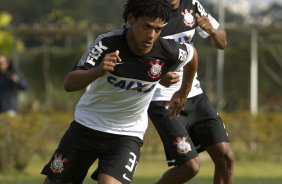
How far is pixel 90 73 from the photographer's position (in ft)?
26.0

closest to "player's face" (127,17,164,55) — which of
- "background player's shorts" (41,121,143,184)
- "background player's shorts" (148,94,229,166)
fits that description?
"background player's shorts" (41,121,143,184)

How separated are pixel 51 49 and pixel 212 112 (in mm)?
17355

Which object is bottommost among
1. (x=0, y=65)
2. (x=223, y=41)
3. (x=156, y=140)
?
(x=156, y=140)

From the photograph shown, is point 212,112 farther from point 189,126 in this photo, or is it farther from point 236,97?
point 236,97

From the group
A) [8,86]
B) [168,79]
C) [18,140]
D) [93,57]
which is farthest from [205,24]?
[8,86]

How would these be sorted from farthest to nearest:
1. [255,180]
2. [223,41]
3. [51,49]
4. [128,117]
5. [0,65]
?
[51,49]
[0,65]
[255,180]
[223,41]
[128,117]

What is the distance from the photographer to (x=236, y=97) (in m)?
27.9

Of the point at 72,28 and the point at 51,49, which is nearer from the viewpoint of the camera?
the point at 72,28

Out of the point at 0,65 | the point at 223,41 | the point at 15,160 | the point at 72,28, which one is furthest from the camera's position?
the point at 72,28

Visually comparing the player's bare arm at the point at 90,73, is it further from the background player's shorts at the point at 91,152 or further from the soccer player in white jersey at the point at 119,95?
the background player's shorts at the point at 91,152

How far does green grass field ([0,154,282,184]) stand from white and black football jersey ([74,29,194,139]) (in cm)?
613

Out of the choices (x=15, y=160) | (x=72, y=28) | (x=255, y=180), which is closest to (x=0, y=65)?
(x=15, y=160)

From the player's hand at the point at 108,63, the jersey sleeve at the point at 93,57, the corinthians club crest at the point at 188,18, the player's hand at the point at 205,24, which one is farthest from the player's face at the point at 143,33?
the corinthians club crest at the point at 188,18

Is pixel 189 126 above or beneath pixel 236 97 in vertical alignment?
above
